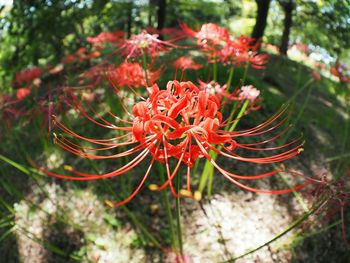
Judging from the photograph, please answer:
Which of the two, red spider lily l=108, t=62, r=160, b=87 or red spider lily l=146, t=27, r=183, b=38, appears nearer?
red spider lily l=108, t=62, r=160, b=87

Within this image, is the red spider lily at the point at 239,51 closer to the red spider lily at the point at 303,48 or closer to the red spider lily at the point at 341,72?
the red spider lily at the point at 341,72

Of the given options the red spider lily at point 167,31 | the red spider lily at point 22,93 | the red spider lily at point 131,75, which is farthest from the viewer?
the red spider lily at point 167,31

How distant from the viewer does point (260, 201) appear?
286 centimetres

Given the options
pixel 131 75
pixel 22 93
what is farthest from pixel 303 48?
pixel 22 93

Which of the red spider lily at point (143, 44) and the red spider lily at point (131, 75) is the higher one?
the red spider lily at point (143, 44)

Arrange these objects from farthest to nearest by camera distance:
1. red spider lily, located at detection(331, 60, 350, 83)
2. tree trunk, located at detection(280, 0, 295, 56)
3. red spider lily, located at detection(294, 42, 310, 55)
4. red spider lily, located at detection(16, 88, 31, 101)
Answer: tree trunk, located at detection(280, 0, 295, 56), red spider lily, located at detection(294, 42, 310, 55), red spider lily, located at detection(331, 60, 350, 83), red spider lily, located at detection(16, 88, 31, 101)

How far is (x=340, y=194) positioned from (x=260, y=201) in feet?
4.53

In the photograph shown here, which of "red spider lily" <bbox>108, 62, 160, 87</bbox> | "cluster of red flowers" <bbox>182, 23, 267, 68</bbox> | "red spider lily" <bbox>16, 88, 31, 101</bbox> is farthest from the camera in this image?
"red spider lily" <bbox>16, 88, 31, 101</bbox>

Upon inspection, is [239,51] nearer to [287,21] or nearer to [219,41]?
[219,41]

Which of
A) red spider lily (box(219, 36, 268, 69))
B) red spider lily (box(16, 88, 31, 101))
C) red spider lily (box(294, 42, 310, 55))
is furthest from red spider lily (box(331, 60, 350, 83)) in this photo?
red spider lily (box(16, 88, 31, 101))

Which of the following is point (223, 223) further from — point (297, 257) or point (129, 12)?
point (129, 12)

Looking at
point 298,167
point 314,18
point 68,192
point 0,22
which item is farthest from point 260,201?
point 0,22

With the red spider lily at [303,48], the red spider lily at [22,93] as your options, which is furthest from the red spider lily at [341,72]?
the red spider lily at [22,93]

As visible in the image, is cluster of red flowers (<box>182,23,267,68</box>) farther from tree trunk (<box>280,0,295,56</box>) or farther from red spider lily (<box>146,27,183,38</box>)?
tree trunk (<box>280,0,295,56</box>)
